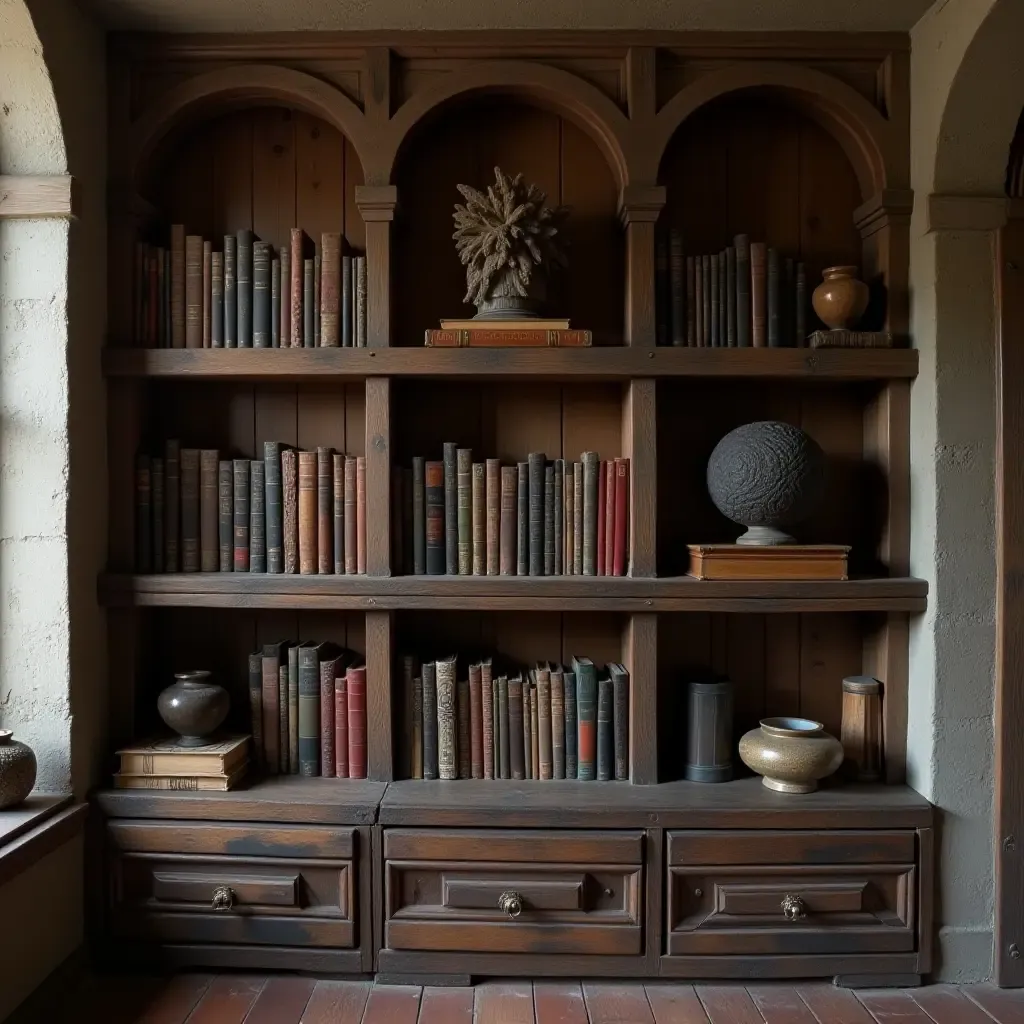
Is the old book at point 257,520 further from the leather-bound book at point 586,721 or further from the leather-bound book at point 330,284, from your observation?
the leather-bound book at point 586,721

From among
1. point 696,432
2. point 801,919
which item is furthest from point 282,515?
point 801,919

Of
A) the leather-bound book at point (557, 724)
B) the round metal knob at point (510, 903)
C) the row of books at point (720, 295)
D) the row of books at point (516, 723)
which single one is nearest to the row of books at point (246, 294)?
the row of books at point (720, 295)

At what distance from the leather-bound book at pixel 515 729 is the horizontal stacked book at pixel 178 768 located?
2.29 ft

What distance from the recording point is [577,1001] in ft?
6.22

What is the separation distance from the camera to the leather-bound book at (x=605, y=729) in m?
2.11

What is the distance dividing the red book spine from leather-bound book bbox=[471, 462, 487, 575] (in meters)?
0.34

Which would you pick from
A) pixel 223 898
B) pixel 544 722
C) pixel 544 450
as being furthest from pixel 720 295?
pixel 223 898

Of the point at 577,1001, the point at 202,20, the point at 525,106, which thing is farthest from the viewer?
the point at 525,106

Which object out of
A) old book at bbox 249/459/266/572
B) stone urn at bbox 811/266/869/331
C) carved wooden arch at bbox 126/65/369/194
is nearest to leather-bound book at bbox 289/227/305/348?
carved wooden arch at bbox 126/65/369/194

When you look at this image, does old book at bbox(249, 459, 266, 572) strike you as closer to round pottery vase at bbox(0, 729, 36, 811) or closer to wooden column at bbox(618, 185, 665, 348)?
round pottery vase at bbox(0, 729, 36, 811)

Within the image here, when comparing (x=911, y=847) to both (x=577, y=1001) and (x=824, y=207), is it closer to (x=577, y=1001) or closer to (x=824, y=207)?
(x=577, y=1001)

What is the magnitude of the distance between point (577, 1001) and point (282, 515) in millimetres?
1372

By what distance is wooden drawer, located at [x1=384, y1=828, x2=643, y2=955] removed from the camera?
1.96m

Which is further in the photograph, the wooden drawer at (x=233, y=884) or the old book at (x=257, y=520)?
the old book at (x=257, y=520)
